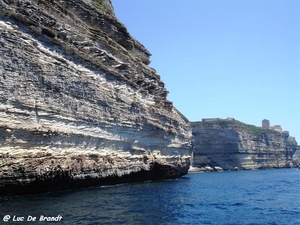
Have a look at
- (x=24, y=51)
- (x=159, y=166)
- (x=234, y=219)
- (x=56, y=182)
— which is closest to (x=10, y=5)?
(x=24, y=51)

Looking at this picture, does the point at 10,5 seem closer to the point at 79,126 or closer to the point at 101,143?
the point at 79,126

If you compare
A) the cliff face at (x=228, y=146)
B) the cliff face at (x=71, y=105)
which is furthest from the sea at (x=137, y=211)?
the cliff face at (x=228, y=146)

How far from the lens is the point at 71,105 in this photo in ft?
82.8

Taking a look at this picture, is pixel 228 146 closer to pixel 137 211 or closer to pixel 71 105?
pixel 71 105

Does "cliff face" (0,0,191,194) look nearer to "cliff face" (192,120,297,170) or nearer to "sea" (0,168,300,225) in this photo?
"sea" (0,168,300,225)

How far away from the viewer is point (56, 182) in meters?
23.1

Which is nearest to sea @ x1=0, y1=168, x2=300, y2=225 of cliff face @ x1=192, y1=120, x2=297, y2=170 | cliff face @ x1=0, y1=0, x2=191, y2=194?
cliff face @ x1=0, y1=0, x2=191, y2=194

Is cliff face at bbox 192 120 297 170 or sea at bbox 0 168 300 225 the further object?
cliff face at bbox 192 120 297 170

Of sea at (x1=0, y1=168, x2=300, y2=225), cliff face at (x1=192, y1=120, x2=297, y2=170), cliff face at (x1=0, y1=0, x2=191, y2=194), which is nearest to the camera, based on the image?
sea at (x1=0, y1=168, x2=300, y2=225)

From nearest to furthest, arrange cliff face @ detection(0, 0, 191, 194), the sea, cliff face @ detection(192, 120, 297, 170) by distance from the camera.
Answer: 1. the sea
2. cliff face @ detection(0, 0, 191, 194)
3. cliff face @ detection(192, 120, 297, 170)

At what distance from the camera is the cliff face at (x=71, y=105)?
2008 centimetres

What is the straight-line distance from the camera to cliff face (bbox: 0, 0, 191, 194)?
2008cm

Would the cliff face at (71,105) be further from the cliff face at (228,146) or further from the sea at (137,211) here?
the cliff face at (228,146)

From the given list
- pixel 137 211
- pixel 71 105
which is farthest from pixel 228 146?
pixel 137 211
